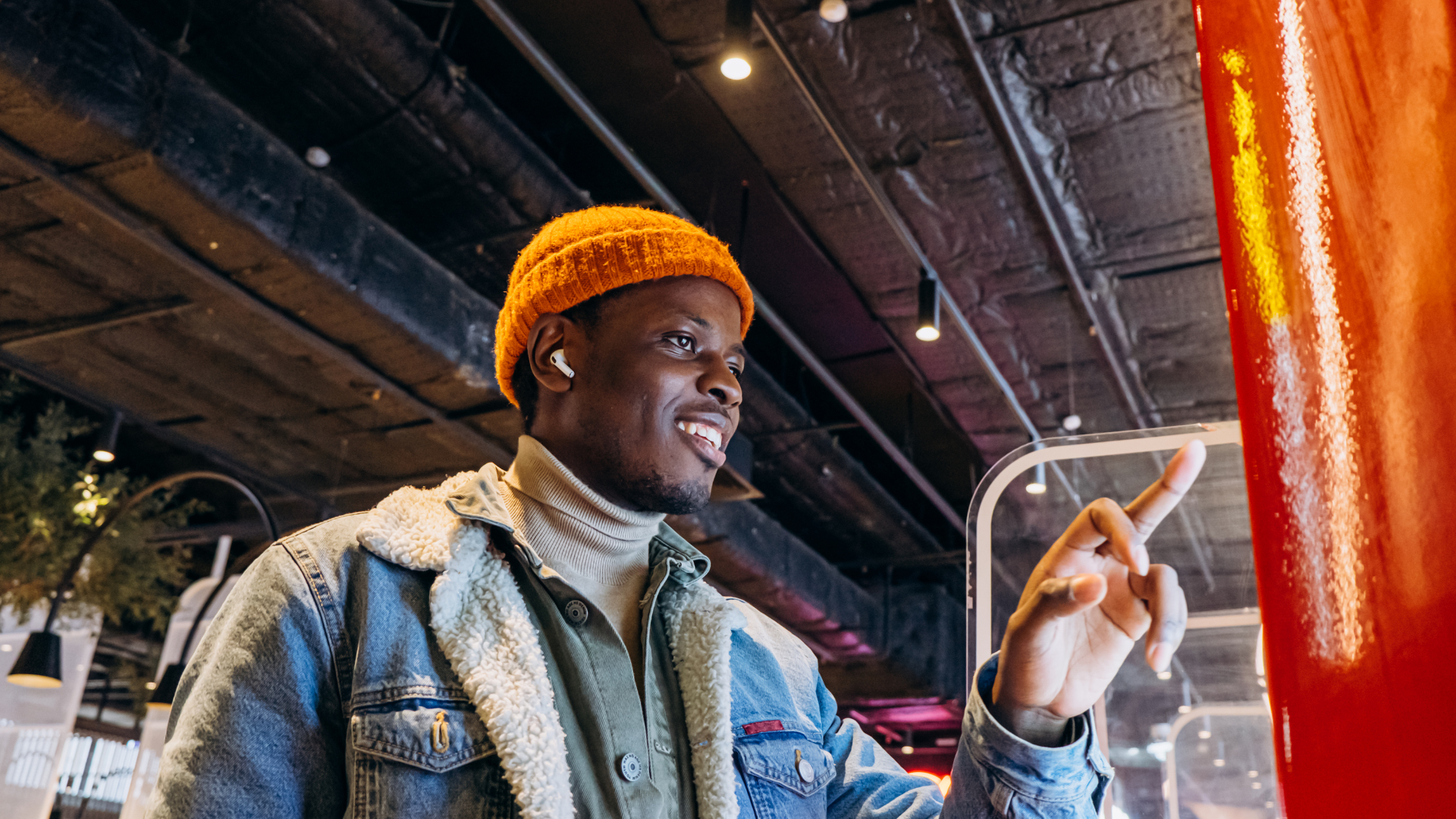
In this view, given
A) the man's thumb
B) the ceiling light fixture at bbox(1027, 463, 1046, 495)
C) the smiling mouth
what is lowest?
the man's thumb

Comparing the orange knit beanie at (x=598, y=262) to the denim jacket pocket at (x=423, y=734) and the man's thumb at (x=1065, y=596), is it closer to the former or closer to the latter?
the denim jacket pocket at (x=423, y=734)

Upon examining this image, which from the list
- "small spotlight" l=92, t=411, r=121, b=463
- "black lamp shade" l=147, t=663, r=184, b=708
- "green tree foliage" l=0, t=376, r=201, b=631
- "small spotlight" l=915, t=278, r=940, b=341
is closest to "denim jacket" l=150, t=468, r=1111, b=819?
"small spotlight" l=915, t=278, r=940, b=341

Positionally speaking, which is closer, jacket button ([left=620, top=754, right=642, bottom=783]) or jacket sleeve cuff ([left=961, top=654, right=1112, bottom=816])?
jacket sleeve cuff ([left=961, top=654, right=1112, bottom=816])

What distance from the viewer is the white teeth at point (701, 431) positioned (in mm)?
1493

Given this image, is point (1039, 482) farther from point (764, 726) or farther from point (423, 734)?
point (423, 734)

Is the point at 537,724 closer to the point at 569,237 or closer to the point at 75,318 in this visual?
the point at 569,237

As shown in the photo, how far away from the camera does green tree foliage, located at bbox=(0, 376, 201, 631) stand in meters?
5.59

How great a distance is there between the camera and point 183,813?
1.00 metres

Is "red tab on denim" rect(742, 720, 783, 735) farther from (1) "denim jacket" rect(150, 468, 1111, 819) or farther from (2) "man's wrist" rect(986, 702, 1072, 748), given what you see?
(2) "man's wrist" rect(986, 702, 1072, 748)

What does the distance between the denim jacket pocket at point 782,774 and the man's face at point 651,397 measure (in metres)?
0.31

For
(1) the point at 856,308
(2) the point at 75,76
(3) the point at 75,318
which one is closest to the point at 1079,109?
(1) the point at 856,308

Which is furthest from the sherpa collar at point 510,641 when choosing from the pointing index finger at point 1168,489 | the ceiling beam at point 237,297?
the ceiling beam at point 237,297

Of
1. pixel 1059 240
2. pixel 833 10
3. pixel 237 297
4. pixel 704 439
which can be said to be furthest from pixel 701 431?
pixel 1059 240

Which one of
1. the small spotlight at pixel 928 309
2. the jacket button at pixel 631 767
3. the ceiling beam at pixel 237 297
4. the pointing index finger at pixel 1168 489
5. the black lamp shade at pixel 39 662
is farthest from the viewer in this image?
the small spotlight at pixel 928 309
